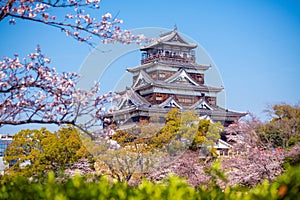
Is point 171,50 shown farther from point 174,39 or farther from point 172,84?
point 172,84

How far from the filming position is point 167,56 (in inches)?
1112

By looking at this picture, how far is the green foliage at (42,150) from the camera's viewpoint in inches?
617

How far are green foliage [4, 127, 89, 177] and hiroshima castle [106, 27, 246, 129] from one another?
20.6 ft

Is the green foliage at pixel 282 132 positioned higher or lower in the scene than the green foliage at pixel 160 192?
higher

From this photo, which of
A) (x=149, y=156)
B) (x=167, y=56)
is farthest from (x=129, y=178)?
(x=167, y=56)

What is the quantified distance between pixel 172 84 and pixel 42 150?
10.9 metres

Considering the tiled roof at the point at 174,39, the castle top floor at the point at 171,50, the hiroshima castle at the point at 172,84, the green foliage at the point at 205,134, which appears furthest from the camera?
the tiled roof at the point at 174,39

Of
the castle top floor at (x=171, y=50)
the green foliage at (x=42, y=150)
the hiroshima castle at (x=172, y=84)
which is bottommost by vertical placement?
the green foliage at (x=42, y=150)

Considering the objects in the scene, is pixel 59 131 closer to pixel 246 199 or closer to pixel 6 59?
pixel 6 59

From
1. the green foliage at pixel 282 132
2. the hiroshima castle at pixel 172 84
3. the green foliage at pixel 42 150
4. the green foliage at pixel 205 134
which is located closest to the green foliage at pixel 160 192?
the green foliage at pixel 42 150

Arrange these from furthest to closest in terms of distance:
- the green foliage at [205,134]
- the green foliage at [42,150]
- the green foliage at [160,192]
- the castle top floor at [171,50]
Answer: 1. the castle top floor at [171,50]
2. the green foliage at [205,134]
3. the green foliage at [42,150]
4. the green foliage at [160,192]

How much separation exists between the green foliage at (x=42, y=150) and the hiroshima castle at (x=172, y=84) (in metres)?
6.29

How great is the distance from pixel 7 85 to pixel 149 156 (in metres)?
7.79

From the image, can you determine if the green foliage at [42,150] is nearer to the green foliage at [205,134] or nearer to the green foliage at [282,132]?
the green foliage at [205,134]
